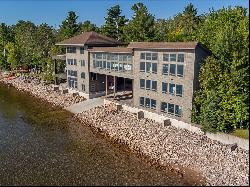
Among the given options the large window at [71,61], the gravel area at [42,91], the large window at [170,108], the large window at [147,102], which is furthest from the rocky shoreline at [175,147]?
the large window at [71,61]

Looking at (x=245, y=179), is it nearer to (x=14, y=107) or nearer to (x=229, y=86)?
(x=229, y=86)

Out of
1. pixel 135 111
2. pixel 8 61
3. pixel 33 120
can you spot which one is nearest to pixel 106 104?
pixel 135 111

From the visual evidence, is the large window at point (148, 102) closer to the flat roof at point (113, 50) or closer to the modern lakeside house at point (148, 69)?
the modern lakeside house at point (148, 69)

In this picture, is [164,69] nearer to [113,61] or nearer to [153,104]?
[153,104]

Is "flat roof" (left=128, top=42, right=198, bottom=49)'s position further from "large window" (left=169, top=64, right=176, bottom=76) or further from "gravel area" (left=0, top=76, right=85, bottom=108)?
"gravel area" (left=0, top=76, right=85, bottom=108)

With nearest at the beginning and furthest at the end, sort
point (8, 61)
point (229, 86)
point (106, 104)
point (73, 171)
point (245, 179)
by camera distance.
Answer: point (245, 179) → point (73, 171) → point (229, 86) → point (106, 104) → point (8, 61)

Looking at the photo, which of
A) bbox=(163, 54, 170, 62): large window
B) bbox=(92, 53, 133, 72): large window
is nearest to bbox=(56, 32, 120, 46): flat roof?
bbox=(92, 53, 133, 72): large window
